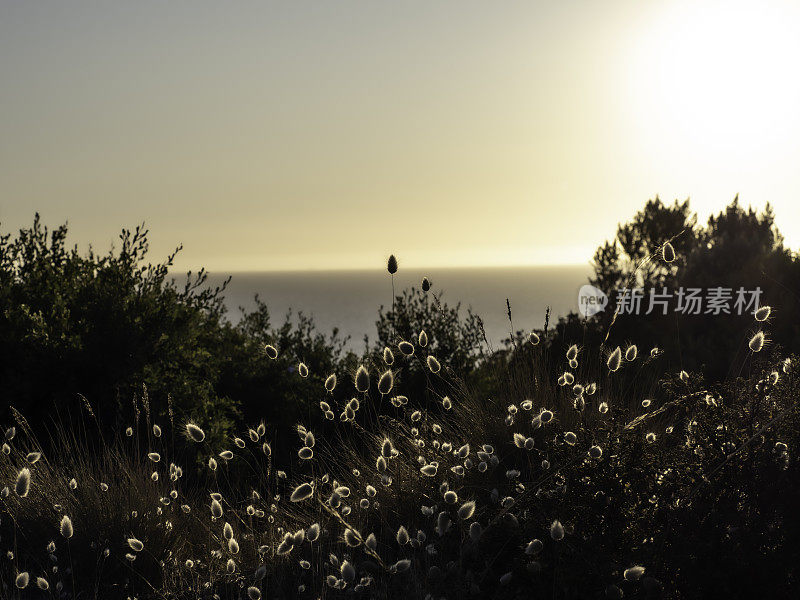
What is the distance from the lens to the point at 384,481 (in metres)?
4.82

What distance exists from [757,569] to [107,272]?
27.1 feet

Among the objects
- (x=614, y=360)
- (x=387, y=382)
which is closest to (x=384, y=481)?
(x=387, y=382)

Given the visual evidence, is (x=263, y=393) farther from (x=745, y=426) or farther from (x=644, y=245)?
(x=644, y=245)

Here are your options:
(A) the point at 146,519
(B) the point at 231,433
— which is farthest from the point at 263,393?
(A) the point at 146,519

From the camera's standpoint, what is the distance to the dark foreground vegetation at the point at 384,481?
3885 millimetres

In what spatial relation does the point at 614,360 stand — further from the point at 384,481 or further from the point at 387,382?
the point at 384,481

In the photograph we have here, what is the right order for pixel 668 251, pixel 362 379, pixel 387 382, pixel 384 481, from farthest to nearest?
1. pixel 668 251
2. pixel 384 481
3. pixel 387 382
4. pixel 362 379

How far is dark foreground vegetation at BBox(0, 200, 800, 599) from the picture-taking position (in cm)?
388

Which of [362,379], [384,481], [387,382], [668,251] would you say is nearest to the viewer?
[362,379]

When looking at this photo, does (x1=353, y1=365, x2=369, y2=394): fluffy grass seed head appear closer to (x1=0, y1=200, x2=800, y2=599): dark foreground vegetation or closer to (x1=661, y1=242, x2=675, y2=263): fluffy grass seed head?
(x1=0, y1=200, x2=800, y2=599): dark foreground vegetation

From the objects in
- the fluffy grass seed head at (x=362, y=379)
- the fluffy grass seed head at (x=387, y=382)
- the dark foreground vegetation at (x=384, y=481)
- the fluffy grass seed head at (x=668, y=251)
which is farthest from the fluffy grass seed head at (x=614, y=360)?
the fluffy grass seed head at (x=362, y=379)

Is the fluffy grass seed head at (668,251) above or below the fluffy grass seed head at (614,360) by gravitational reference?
above

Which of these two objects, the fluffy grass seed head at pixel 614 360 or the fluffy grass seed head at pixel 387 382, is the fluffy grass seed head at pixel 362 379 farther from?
the fluffy grass seed head at pixel 614 360

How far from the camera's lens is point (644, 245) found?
19469mm
